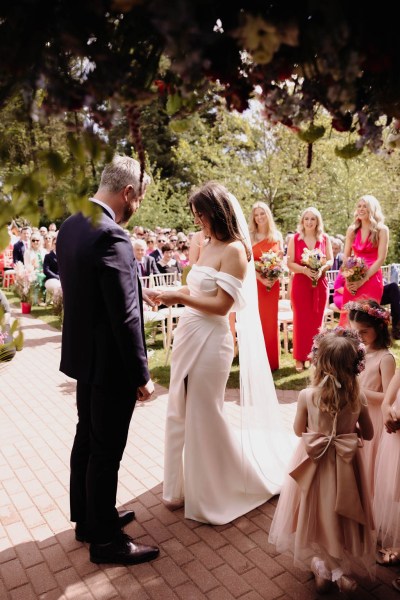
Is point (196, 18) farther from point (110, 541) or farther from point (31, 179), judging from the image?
point (110, 541)

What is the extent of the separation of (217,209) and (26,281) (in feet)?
38.1

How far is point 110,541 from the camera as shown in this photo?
10.3 ft

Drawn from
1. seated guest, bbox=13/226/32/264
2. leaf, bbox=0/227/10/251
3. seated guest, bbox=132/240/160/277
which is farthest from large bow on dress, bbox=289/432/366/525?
seated guest, bbox=13/226/32/264

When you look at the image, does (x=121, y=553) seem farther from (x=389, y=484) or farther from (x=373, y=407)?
(x=373, y=407)

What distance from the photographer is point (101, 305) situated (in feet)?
9.50

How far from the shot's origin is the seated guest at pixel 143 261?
32.7ft

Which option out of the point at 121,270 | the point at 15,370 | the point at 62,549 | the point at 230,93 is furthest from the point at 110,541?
the point at 15,370

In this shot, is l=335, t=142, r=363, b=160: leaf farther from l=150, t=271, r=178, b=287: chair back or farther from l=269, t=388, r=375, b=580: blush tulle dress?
l=150, t=271, r=178, b=287: chair back

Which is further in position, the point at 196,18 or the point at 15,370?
the point at 15,370

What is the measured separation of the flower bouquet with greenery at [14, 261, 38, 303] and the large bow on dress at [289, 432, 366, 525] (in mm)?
12279

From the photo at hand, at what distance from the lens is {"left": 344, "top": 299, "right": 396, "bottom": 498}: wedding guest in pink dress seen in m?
3.36

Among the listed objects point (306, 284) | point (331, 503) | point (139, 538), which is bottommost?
point (139, 538)

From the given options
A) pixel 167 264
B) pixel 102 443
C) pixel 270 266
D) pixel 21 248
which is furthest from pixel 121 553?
pixel 21 248

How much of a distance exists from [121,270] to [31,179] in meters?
1.61
